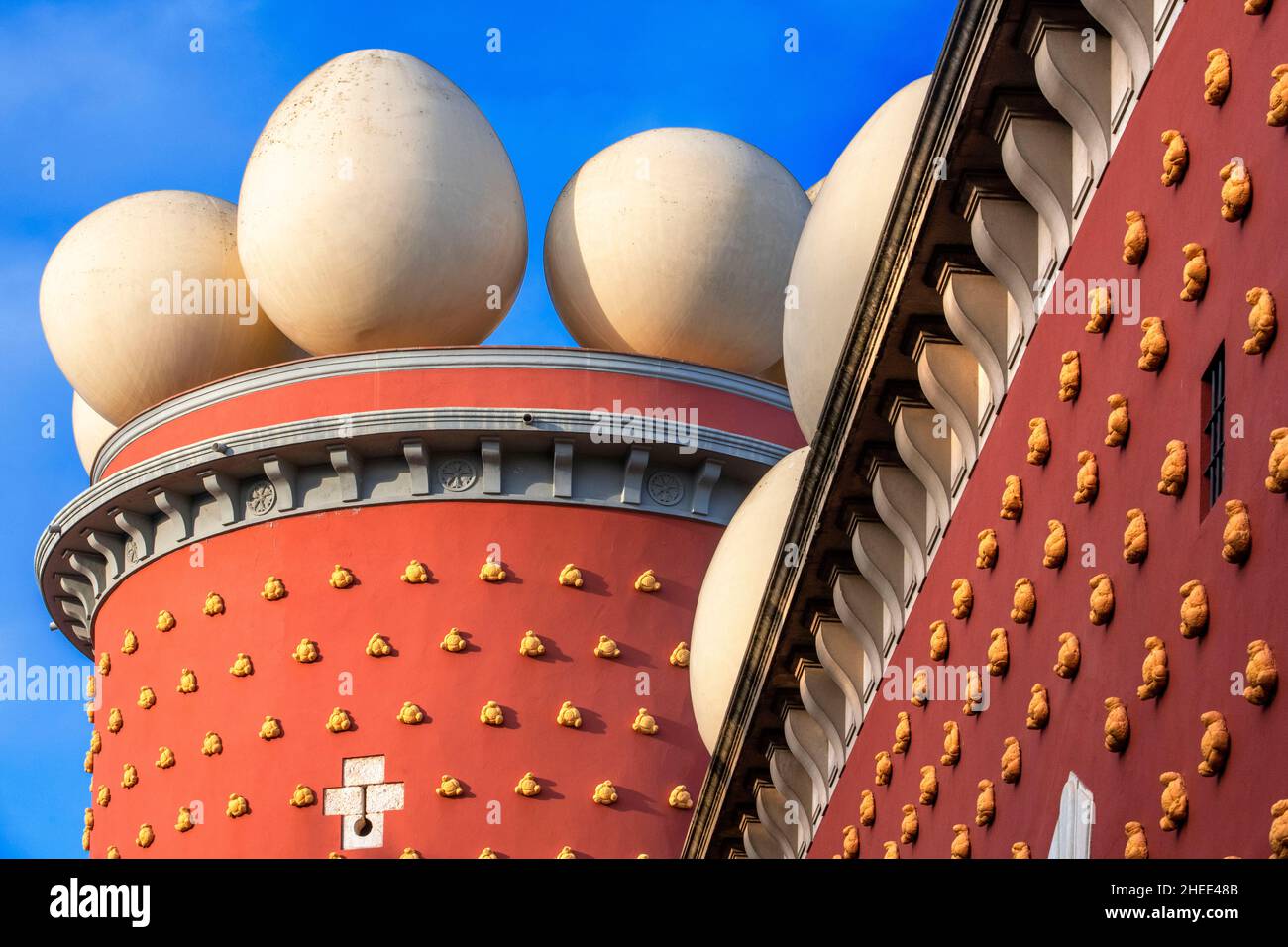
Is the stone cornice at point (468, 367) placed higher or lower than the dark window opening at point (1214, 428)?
higher

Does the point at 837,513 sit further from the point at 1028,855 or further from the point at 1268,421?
the point at 1268,421

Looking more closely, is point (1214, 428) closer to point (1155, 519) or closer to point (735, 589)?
point (1155, 519)

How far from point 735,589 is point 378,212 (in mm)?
7926

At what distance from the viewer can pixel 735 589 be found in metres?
21.4

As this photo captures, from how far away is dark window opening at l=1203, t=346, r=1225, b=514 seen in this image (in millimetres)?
11500

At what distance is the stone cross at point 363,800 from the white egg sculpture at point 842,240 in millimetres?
9353

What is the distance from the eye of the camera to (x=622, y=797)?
2666 cm

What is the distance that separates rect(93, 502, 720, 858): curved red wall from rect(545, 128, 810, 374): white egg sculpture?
2.42 meters

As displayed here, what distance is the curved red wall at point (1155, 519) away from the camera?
10.9 metres

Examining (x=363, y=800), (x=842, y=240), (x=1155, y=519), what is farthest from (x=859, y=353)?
(x=363, y=800)

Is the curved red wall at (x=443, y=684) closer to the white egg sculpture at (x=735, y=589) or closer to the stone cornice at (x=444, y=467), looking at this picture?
the stone cornice at (x=444, y=467)

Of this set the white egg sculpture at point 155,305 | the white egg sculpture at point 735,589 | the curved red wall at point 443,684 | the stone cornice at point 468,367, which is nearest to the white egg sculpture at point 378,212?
the stone cornice at point 468,367

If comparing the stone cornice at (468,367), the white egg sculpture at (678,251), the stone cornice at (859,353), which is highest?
the white egg sculpture at (678,251)

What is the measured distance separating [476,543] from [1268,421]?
17048mm
